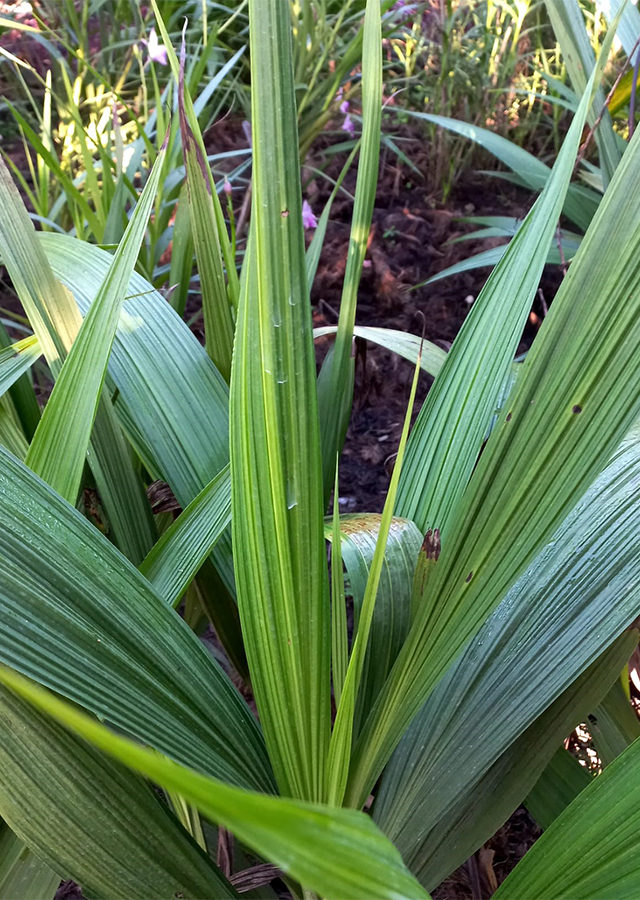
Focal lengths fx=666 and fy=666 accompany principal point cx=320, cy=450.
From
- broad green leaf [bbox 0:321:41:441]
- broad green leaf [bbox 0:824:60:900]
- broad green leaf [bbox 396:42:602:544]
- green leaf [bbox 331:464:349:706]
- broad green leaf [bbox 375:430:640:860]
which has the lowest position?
broad green leaf [bbox 375:430:640:860]

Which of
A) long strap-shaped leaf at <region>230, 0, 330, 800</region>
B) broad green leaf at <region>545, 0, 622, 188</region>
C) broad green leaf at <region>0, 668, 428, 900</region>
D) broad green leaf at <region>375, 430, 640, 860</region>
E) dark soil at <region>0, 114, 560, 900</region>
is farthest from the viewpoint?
dark soil at <region>0, 114, 560, 900</region>

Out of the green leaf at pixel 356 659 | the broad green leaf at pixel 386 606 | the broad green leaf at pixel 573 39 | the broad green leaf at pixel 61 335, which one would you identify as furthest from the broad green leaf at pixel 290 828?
Result: the broad green leaf at pixel 573 39

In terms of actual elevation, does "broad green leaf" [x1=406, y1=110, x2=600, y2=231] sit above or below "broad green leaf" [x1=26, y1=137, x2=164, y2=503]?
above

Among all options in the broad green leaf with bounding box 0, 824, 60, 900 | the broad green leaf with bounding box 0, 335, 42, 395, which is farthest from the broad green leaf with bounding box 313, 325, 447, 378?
the broad green leaf with bounding box 0, 824, 60, 900

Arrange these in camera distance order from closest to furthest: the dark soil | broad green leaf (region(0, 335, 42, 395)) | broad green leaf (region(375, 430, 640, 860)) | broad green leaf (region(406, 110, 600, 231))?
1. broad green leaf (region(375, 430, 640, 860))
2. broad green leaf (region(0, 335, 42, 395))
3. broad green leaf (region(406, 110, 600, 231))
4. the dark soil

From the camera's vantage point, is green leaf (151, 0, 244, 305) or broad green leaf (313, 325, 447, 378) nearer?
green leaf (151, 0, 244, 305)

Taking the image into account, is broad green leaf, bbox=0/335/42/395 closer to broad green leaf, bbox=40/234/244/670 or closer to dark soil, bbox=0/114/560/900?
broad green leaf, bbox=40/234/244/670
